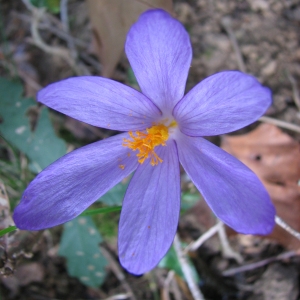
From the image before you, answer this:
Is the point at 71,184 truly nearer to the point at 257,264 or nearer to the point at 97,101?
the point at 97,101

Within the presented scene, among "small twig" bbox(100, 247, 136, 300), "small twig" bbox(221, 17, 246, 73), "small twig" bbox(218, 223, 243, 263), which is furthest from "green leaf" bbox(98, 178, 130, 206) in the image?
"small twig" bbox(221, 17, 246, 73)

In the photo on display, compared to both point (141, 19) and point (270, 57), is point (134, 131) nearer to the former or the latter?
point (141, 19)

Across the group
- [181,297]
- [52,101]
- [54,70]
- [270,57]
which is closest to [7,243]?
[52,101]

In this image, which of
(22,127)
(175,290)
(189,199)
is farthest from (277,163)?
(22,127)

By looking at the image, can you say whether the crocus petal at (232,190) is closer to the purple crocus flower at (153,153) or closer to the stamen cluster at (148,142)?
the purple crocus flower at (153,153)

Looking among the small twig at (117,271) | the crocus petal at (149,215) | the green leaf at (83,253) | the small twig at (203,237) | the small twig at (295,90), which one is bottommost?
the small twig at (117,271)

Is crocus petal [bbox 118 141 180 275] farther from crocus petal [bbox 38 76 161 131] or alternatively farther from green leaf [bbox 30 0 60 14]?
green leaf [bbox 30 0 60 14]

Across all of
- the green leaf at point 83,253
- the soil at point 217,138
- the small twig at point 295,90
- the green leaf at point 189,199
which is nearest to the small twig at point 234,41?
the soil at point 217,138

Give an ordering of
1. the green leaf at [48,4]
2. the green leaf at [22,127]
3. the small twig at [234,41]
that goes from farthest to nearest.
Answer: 1. the small twig at [234,41]
2. the green leaf at [48,4]
3. the green leaf at [22,127]
